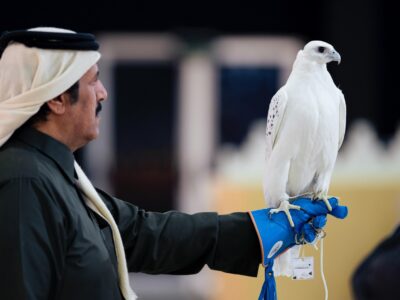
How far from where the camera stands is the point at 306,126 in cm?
200

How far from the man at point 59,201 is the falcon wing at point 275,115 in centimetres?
16

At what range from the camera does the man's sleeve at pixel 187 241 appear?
216 cm

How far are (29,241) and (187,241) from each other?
51 centimetres

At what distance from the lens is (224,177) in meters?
3.90

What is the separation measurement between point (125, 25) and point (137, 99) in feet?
2.10

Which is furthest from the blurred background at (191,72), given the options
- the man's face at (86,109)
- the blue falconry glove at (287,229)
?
the man's face at (86,109)

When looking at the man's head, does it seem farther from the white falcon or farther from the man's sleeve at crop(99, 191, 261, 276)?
the white falcon

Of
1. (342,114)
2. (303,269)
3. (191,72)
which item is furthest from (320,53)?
(191,72)

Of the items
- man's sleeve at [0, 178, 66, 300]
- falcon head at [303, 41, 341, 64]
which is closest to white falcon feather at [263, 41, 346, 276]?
falcon head at [303, 41, 341, 64]

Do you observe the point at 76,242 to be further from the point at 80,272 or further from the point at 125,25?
the point at 125,25

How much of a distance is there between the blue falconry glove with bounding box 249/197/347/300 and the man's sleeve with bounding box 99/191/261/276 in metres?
0.08

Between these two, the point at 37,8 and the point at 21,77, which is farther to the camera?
the point at 37,8

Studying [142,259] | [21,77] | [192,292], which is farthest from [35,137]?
[192,292]

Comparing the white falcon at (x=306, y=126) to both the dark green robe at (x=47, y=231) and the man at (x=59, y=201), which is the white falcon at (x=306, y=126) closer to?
the man at (x=59, y=201)
